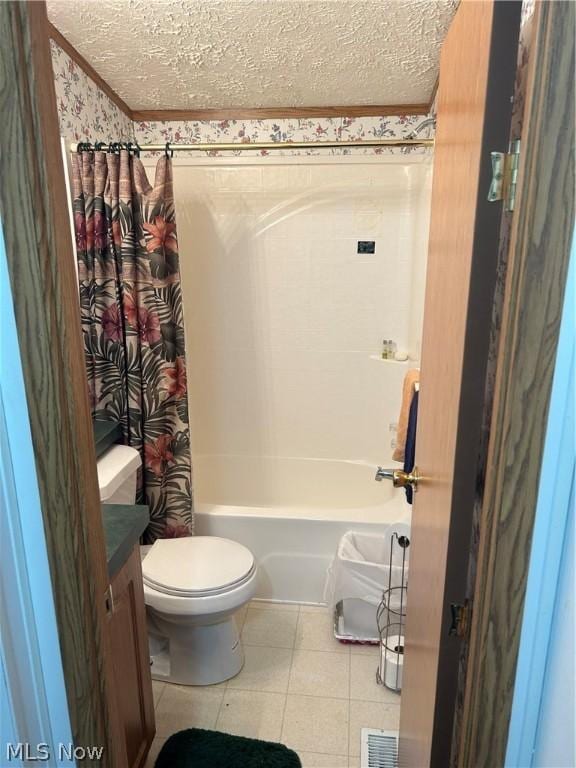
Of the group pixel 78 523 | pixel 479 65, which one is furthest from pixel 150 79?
pixel 78 523

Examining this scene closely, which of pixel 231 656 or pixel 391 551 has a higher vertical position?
pixel 391 551

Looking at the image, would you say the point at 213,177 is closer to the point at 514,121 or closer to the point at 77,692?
the point at 514,121

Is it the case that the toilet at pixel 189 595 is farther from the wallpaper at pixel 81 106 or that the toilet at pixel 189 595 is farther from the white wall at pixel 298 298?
the wallpaper at pixel 81 106

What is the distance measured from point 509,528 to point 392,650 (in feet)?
4.61

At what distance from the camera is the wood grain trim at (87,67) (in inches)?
75.5

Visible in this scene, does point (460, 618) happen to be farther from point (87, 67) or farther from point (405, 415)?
point (87, 67)

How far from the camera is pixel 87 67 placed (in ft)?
7.11

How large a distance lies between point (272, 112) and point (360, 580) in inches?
90.3

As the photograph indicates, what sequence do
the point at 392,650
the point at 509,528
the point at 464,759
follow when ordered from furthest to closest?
the point at 392,650 < the point at 464,759 < the point at 509,528

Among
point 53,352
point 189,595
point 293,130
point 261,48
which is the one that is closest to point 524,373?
point 53,352

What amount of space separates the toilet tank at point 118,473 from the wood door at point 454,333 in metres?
1.09

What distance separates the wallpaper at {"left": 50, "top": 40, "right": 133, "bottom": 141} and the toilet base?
199 cm

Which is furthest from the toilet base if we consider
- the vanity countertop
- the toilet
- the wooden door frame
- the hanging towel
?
the wooden door frame

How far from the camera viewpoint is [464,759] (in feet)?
2.88
